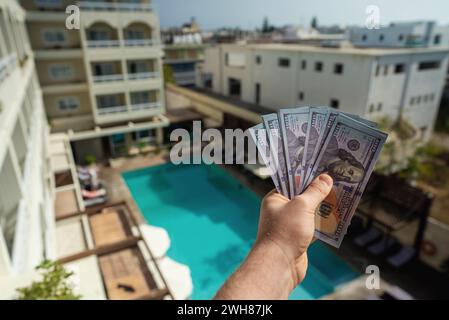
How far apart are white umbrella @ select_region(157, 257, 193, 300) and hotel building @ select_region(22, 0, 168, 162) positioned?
10.9 metres

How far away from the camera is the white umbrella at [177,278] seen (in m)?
8.52

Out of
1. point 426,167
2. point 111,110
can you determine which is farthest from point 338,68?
point 111,110

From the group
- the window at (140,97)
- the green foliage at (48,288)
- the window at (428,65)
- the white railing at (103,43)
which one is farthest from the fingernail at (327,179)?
the window at (140,97)

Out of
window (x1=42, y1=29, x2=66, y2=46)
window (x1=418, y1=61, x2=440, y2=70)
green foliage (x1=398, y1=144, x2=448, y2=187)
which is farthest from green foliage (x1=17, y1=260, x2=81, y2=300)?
window (x1=418, y1=61, x2=440, y2=70)

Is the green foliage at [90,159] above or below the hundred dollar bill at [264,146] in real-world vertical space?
below

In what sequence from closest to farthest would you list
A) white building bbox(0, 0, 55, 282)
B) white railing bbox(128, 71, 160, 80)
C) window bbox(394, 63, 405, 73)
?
white building bbox(0, 0, 55, 282), window bbox(394, 63, 405, 73), white railing bbox(128, 71, 160, 80)

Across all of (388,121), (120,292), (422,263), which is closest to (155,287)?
(120,292)

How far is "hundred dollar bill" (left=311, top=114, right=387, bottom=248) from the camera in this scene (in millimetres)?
1745

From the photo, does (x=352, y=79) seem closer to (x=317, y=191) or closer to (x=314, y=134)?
(x=314, y=134)

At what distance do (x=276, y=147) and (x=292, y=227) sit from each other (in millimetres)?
487

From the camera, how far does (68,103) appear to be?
17.8m

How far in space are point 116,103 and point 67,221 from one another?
9.67 metres

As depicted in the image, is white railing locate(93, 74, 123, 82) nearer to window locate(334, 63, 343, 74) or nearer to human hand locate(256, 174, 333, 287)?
window locate(334, 63, 343, 74)

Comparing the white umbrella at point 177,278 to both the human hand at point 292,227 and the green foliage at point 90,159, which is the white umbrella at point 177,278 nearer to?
the human hand at point 292,227
